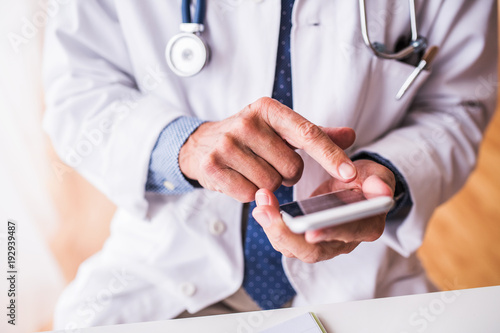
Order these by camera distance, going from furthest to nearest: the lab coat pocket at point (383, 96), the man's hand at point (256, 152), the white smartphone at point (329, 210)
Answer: the lab coat pocket at point (383, 96), the man's hand at point (256, 152), the white smartphone at point (329, 210)

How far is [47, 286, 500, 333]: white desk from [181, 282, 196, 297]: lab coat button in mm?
140

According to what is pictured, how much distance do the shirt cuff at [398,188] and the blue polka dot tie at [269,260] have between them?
0.43ft

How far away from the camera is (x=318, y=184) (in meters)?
0.57

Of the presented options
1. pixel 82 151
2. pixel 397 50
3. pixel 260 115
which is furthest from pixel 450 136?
pixel 82 151

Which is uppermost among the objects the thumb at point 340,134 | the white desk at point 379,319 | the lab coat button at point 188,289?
the thumb at point 340,134

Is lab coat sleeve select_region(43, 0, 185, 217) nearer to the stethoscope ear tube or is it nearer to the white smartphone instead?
the stethoscope ear tube

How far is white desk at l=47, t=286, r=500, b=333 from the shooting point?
20.6 inches

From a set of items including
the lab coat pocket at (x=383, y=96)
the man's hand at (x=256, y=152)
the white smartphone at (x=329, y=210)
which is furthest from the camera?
the lab coat pocket at (x=383, y=96)

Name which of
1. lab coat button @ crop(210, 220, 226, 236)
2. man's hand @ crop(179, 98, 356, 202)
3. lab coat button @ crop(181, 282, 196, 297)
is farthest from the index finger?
lab coat button @ crop(181, 282, 196, 297)

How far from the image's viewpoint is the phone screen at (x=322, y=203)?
400mm

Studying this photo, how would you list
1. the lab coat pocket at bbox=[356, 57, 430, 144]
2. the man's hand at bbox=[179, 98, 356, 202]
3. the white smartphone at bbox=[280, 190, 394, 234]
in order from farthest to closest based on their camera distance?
the lab coat pocket at bbox=[356, 57, 430, 144] → the man's hand at bbox=[179, 98, 356, 202] → the white smartphone at bbox=[280, 190, 394, 234]

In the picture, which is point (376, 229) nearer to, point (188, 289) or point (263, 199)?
point (263, 199)

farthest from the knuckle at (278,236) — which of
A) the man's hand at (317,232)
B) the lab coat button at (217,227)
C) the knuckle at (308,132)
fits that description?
the lab coat button at (217,227)

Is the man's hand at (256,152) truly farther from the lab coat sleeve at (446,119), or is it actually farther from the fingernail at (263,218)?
the lab coat sleeve at (446,119)
